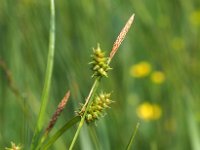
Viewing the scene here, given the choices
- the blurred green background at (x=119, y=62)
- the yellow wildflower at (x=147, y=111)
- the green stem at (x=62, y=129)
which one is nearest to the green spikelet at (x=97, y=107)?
the green stem at (x=62, y=129)

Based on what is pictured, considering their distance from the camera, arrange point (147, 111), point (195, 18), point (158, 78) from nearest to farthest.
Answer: point (147, 111) < point (158, 78) < point (195, 18)

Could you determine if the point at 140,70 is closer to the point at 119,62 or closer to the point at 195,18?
the point at 119,62

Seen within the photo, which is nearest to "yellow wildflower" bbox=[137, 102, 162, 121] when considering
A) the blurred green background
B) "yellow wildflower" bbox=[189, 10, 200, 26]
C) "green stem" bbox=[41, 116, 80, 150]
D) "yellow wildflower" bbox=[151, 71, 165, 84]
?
the blurred green background

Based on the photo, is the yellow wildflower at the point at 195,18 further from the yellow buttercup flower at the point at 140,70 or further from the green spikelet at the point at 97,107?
the green spikelet at the point at 97,107

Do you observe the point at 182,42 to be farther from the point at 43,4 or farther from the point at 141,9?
the point at 43,4

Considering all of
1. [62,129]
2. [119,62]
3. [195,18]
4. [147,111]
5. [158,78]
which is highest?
[195,18]

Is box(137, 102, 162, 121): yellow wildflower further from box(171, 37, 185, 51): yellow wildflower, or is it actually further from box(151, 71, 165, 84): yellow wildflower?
A: box(171, 37, 185, 51): yellow wildflower

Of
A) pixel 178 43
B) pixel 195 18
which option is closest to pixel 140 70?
pixel 178 43
